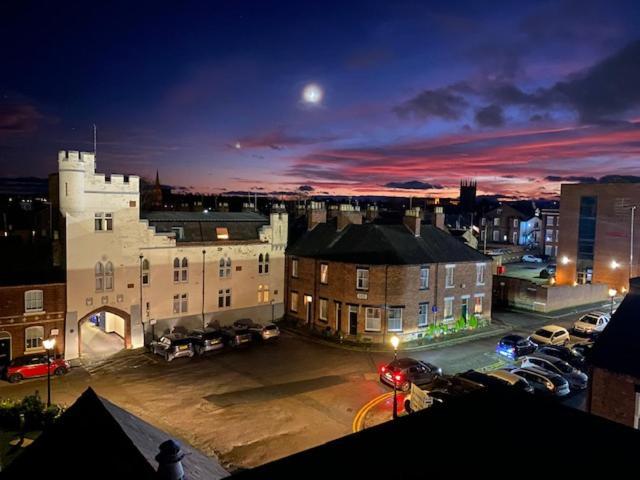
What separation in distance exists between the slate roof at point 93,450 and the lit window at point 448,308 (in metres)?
30.2

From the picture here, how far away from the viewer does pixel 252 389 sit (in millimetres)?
26094

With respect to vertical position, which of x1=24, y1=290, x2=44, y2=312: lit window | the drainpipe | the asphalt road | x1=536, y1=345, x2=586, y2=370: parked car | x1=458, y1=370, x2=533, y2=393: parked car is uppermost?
the drainpipe

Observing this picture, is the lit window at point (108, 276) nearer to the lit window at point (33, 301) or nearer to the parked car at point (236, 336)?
the lit window at point (33, 301)

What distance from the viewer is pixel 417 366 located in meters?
26.5

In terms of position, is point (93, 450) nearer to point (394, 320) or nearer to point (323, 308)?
point (394, 320)

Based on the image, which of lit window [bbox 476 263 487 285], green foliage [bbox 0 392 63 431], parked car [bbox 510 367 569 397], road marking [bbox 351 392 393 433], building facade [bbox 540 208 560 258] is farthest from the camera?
building facade [bbox 540 208 560 258]

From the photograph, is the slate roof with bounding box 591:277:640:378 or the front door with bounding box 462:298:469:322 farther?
the front door with bounding box 462:298:469:322

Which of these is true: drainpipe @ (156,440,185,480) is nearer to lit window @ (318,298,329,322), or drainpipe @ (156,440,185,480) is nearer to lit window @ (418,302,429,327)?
lit window @ (418,302,429,327)

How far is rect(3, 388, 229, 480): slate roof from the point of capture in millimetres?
7383

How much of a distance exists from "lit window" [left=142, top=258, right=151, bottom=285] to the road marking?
18.3 metres

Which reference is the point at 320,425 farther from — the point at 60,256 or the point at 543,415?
the point at 60,256

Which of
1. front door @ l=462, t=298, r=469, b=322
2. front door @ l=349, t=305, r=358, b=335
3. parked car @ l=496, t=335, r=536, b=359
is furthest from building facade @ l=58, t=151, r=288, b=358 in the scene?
parked car @ l=496, t=335, r=536, b=359

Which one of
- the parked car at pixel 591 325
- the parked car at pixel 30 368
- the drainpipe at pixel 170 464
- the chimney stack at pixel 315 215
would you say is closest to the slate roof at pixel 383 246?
the chimney stack at pixel 315 215

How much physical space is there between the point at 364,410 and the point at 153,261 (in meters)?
18.9
